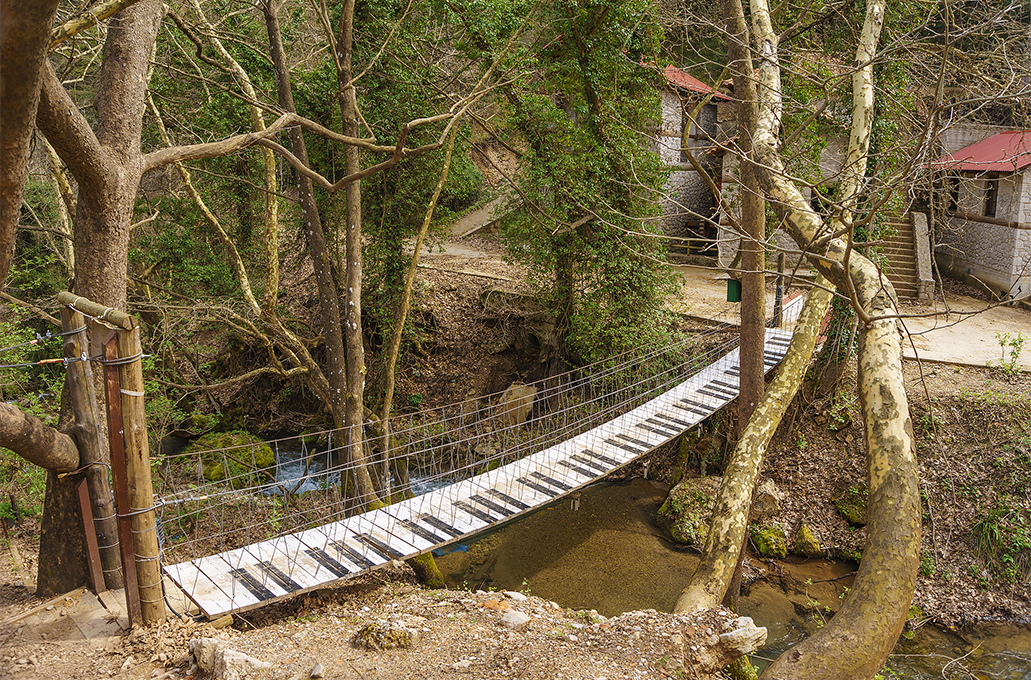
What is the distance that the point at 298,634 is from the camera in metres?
4.61

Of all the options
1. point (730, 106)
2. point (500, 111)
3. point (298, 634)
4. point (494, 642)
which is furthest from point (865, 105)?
point (730, 106)

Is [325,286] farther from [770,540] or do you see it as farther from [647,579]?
[770,540]

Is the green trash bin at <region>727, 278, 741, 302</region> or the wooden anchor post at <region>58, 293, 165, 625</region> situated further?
the green trash bin at <region>727, 278, 741, 302</region>

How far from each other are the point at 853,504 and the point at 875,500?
17.7ft

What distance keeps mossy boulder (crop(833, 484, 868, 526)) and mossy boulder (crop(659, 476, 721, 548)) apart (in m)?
1.55

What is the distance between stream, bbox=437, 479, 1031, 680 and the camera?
6566mm

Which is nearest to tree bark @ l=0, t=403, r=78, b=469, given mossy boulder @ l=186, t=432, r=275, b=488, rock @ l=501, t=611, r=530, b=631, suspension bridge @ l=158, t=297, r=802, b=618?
suspension bridge @ l=158, t=297, r=802, b=618

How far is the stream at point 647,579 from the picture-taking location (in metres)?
6.57

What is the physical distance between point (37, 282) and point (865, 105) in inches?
426

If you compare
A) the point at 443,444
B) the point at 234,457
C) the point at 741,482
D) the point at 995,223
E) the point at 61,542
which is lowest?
the point at 234,457

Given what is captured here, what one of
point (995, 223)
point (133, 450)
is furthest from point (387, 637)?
point (995, 223)

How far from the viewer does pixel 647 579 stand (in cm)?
771

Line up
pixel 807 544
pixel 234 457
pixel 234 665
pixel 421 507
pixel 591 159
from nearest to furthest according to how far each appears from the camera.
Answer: pixel 234 665
pixel 421 507
pixel 807 544
pixel 234 457
pixel 591 159

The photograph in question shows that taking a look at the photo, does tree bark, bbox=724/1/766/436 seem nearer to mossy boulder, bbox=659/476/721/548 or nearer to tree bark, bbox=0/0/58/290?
mossy boulder, bbox=659/476/721/548
